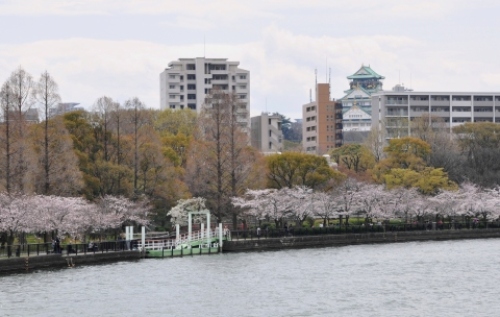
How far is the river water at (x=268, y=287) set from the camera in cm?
4678

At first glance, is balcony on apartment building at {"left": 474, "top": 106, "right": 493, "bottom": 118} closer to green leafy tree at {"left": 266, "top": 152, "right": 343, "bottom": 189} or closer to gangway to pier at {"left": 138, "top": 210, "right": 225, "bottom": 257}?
green leafy tree at {"left": 266, "top": 152, "right": 343, "bottom": 189}

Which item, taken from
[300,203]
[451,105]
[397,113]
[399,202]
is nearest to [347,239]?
[300,203]

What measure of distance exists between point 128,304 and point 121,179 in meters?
33.3

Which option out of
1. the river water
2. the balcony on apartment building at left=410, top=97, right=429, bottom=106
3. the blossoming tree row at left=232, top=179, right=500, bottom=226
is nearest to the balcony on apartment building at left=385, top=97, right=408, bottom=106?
the balcony on apartment building at left=410, top=97, right=429, bottom=106

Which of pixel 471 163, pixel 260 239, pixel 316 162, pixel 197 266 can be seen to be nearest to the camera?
pixel 197 266

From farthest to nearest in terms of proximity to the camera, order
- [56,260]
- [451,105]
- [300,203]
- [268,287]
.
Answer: [451,105] → [300,203] → [56,260] → [268,287]

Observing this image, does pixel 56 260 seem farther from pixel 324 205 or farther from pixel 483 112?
pixel 483 112

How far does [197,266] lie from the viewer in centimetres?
6531

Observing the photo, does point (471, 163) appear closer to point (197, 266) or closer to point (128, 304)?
point (197, 266)

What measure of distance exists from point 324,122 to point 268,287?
13270 cm

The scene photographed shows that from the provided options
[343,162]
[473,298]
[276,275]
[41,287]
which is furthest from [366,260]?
[343,162]

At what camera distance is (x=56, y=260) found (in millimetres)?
62062

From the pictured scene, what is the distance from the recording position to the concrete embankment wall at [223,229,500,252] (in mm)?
77750

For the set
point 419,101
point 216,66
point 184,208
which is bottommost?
point 184,208
